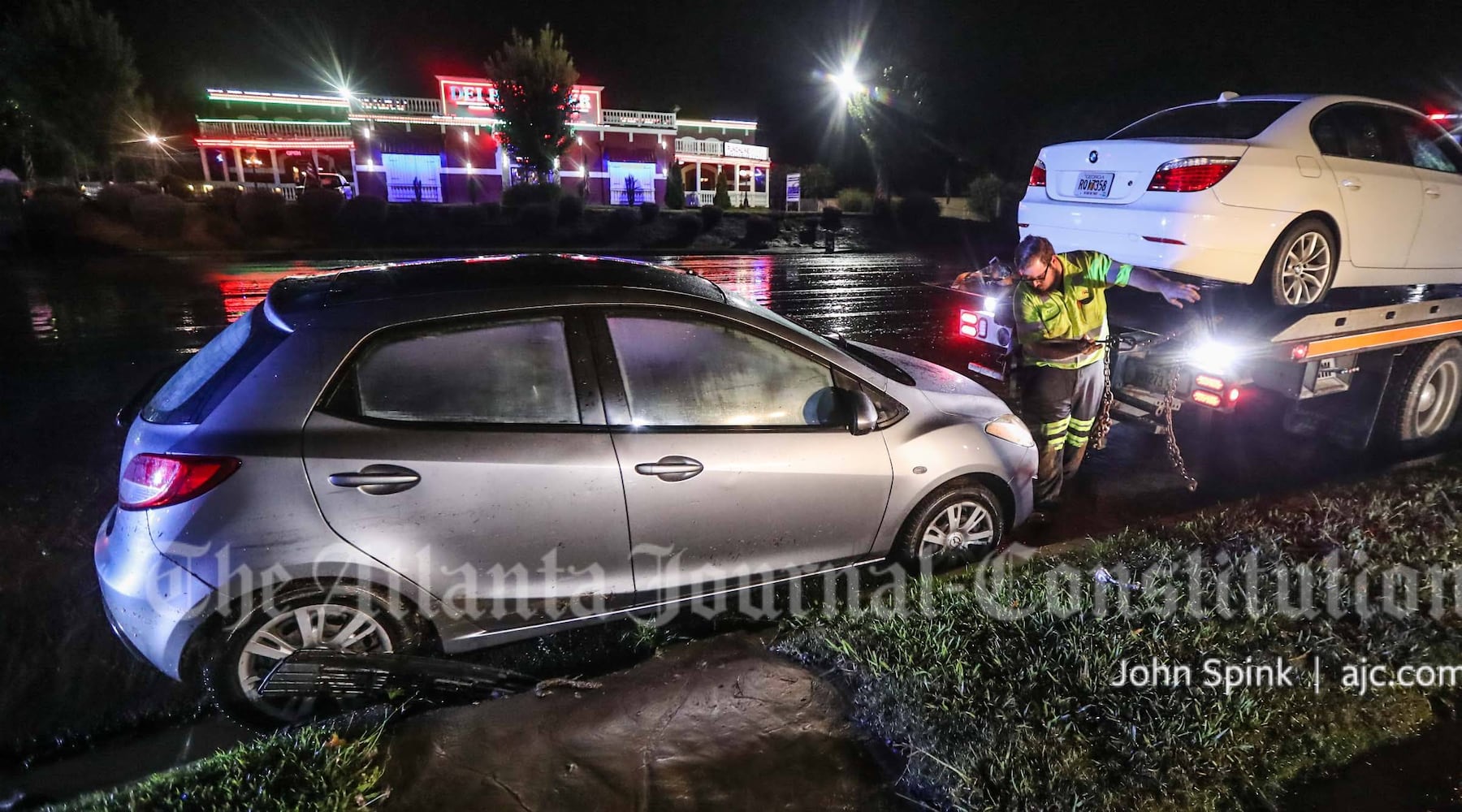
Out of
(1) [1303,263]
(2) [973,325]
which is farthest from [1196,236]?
(2) [973,325]

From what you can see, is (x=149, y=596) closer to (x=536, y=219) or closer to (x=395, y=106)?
(x=536, y=219)

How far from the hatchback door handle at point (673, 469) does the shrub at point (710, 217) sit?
2462 centimetres

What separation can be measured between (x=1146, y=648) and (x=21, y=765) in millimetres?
4071

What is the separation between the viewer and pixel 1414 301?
6.12m

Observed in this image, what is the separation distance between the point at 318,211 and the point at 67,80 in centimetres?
1893

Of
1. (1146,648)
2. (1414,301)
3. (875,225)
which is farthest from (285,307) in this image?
(875,225)

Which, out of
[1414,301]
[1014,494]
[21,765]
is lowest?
[21,765]

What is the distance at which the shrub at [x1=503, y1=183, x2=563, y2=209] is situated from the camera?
2650 centimetres

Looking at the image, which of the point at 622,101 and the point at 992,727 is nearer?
the point at 992,727

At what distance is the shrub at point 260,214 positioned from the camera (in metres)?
21.3

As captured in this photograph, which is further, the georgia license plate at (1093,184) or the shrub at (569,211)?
the shrub at (569,211)

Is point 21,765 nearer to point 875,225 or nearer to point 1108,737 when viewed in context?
point 1108,737

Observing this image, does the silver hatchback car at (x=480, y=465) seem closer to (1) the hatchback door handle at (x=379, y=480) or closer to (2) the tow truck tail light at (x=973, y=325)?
(1) the hatchback door handle at (x=379, y=480)

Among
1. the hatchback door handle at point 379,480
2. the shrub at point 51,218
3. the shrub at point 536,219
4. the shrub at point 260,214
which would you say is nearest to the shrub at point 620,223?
the shrub at point 536,219
